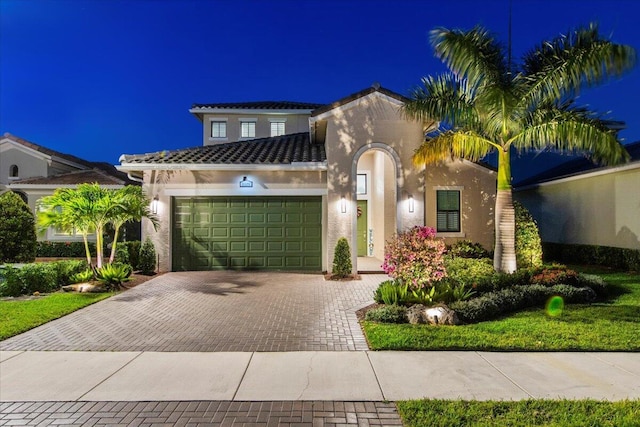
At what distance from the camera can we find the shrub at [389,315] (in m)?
6.95

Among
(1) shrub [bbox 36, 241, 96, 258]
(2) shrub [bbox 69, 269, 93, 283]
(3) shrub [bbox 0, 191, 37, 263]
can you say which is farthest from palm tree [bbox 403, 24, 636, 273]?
(1) shrub [bbox 36, 241, 96, 258]

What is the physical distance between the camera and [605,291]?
29.7ft

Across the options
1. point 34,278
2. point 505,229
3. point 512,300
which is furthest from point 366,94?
point 34,278

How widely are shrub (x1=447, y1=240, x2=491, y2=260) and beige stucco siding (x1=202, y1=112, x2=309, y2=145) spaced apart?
13813mm

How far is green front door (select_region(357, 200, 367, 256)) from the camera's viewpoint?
1628cm

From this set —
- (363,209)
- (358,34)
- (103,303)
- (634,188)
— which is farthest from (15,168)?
(358,34)

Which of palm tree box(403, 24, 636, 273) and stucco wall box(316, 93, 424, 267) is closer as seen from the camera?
palm tree box(403, 24, 636, 273)

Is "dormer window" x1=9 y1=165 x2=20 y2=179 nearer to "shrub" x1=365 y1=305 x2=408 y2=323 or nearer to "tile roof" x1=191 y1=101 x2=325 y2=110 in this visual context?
"tile roof" x1=191 y1=101 x2=325 y2=110

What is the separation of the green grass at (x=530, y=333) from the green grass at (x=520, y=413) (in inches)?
64.5

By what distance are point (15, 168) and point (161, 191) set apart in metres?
14.9

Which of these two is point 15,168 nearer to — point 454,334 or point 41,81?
point 454,334

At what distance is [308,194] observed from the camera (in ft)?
43.3

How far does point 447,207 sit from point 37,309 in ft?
40.4

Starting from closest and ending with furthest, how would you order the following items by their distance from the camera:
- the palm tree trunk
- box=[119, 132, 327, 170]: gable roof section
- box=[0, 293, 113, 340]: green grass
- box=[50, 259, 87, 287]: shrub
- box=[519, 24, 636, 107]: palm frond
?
box=[0, 293, 113, 340]: green grass → box=[519, 24, 636, 107]: palm frond → the palm tree trunk → box=[50, 259, 87, 287]: shrub → box=[119, 132, 327, 170]: gable roof section
